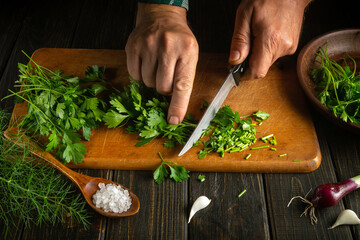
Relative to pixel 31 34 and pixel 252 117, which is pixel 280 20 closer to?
pixel 252 117

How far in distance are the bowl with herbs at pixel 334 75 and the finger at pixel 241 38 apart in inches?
14.8

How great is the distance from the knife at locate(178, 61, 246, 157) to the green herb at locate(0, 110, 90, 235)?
61 centimetres

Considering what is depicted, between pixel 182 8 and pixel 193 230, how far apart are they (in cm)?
121

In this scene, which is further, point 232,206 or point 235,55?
point 235,55

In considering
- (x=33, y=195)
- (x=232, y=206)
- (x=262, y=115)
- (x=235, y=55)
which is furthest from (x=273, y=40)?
(x=33, y=195)

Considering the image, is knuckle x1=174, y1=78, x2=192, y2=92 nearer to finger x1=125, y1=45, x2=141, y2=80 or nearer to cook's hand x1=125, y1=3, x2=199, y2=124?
cook's hand x1=125, y1=3, x2=199, y2=124

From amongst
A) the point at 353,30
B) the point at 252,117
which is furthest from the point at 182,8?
the point at 353,30

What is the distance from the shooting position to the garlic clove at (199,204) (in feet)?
5.91

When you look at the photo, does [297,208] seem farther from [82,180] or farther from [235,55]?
[82,180]

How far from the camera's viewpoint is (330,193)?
179 centimetres

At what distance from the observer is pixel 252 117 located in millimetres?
2098

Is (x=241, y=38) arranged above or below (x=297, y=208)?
above

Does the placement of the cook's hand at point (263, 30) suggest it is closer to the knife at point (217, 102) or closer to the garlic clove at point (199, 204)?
the knife at point (217, 102)

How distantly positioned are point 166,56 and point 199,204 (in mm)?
761
